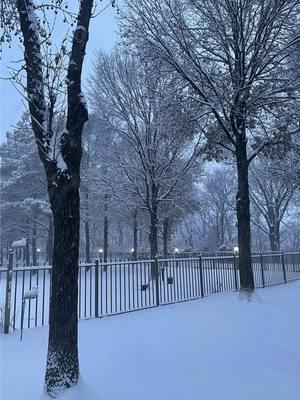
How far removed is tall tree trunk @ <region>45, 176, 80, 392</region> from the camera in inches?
152

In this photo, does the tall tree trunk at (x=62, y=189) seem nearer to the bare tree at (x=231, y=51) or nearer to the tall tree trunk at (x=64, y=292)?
the tall tree trunk at (x=64, y=292)

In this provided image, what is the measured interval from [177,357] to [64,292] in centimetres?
226

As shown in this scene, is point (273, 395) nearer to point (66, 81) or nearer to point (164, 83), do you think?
point (66, 81)

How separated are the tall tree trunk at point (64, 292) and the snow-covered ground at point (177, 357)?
0.25 metres

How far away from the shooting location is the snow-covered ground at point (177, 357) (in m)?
3.98

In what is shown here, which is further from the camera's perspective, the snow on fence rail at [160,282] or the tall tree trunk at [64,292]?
the snow on fence rail at [160,282]

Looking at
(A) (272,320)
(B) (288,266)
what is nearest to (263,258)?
(B) (288,266)

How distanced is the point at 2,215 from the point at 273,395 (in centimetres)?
2906

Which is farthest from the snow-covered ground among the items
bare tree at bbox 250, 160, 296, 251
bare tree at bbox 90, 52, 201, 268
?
bare tree at bbox 250, 160, 296, 251

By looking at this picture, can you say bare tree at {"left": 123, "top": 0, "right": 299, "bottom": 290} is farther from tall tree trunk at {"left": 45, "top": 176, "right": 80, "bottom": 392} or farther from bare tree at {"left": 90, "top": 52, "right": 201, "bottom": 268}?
tall tree trunk at {"left": 45, "top": 176, "right": 80, "bottom": 392}

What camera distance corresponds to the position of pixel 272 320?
742cm

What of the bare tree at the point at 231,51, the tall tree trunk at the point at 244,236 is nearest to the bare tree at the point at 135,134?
the bare tree at the point at 231,51

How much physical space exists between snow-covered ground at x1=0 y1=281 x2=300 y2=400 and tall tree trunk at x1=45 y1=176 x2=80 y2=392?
0.25 metres

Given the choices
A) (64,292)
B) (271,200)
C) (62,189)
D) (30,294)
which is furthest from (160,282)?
(271,200)
